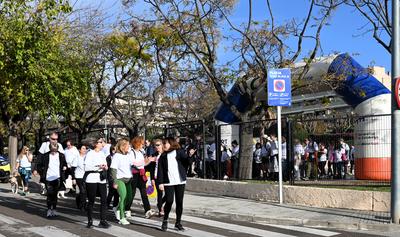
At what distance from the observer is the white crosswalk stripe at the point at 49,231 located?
919 centimetres

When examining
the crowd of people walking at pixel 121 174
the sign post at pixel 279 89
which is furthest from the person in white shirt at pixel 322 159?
the crowd of people walking at pixel 121 174

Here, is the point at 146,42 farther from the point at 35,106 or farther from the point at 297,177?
the point at 297,177

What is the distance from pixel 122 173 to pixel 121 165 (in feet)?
0.55

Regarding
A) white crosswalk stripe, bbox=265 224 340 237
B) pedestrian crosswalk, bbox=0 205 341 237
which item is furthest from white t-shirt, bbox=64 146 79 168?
white crosswalk stripe, bbox=265 224 340 237

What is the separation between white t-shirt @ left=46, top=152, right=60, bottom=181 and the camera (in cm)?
1176

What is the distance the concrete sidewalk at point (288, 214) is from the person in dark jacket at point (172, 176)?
2435 mm

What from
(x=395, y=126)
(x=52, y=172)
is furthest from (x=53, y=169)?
(x=395, y=126)

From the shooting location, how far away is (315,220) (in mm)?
10594

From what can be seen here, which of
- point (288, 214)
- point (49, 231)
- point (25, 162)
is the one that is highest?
point (25, 162)

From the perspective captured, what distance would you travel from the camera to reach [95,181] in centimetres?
1015

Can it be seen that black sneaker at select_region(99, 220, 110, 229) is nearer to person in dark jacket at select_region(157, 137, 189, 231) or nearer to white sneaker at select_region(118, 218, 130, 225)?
white sneaker at select_region(118, 218, 130, 225)

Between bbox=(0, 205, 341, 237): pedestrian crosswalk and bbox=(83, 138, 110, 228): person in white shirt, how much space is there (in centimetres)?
28

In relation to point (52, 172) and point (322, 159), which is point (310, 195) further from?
point (52, 172)

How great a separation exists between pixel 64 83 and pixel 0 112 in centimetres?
769
